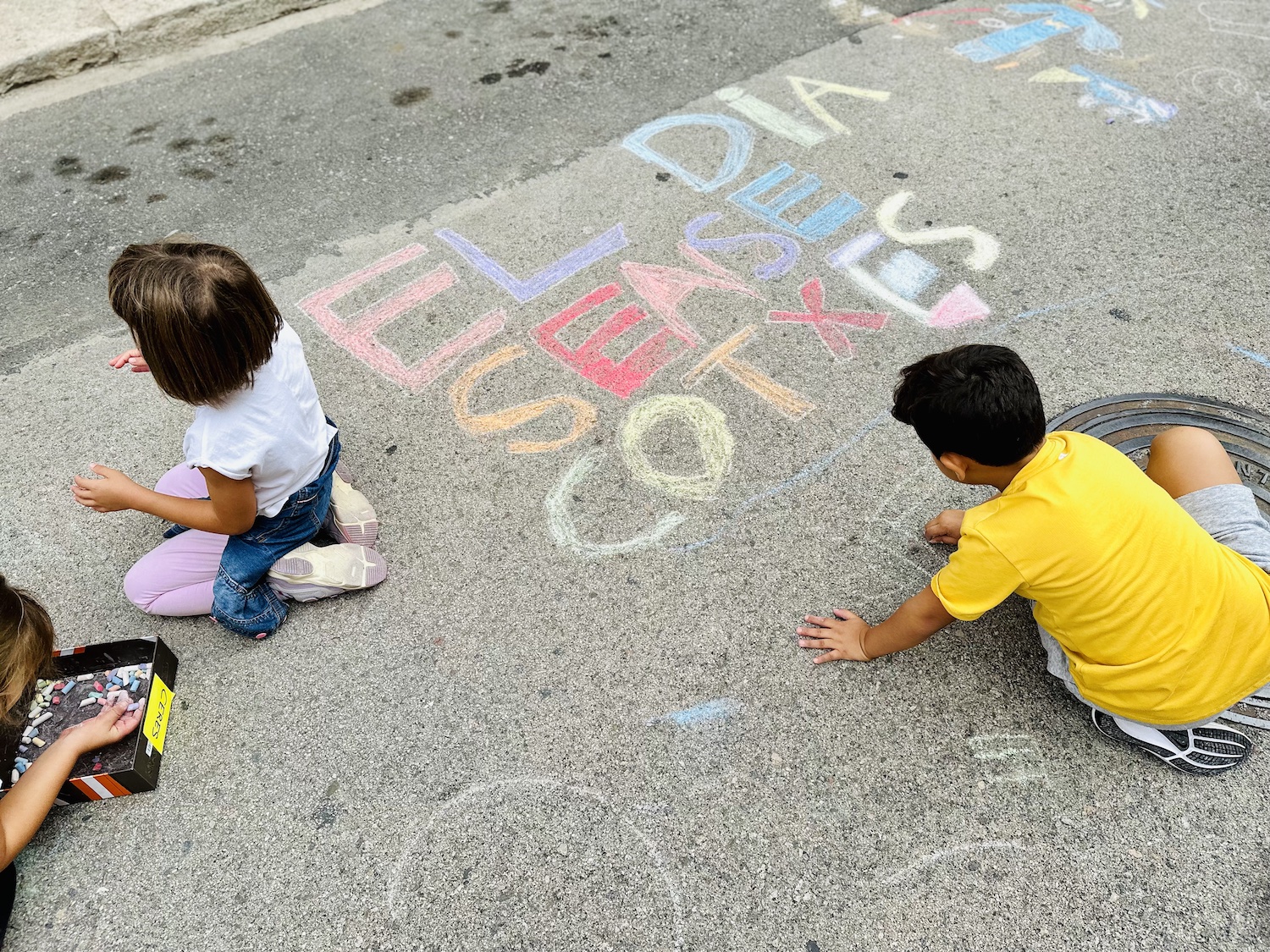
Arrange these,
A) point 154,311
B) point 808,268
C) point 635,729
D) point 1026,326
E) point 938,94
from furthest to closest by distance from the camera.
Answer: point 938,94 → point 808,268 → point 1026,326 → point 635,729 → point 154,311

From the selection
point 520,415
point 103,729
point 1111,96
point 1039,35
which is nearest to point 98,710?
point 103,729

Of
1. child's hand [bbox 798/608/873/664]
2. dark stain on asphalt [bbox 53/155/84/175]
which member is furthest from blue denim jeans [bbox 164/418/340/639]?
dark stain on asphalt [bbox 53/155/84/175]

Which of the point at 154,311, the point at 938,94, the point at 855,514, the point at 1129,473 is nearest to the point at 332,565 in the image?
the point at 154,311

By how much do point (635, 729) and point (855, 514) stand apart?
94cm

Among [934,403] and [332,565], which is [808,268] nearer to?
[934,403]

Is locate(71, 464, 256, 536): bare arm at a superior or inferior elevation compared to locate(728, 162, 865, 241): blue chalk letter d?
superior

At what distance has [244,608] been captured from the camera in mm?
2174

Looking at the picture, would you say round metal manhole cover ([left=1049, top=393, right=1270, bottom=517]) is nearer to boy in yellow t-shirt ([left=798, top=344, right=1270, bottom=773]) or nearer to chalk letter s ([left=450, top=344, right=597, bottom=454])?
boy in yellow t-shirt ([left=798, top=344, right=1270, bottom=773])

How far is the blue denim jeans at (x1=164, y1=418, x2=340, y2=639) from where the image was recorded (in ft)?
7.09

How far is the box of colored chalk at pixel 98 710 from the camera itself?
74.2 inches

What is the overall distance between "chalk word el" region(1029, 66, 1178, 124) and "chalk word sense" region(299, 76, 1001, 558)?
1.39 m

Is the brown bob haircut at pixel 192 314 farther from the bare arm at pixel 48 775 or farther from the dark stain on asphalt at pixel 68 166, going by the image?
the dark stain on asphalt at pixel 68 166

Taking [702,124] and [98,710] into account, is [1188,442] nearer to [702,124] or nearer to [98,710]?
[702,124]

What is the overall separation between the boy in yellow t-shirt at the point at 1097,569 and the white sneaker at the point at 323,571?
4.69 feet
